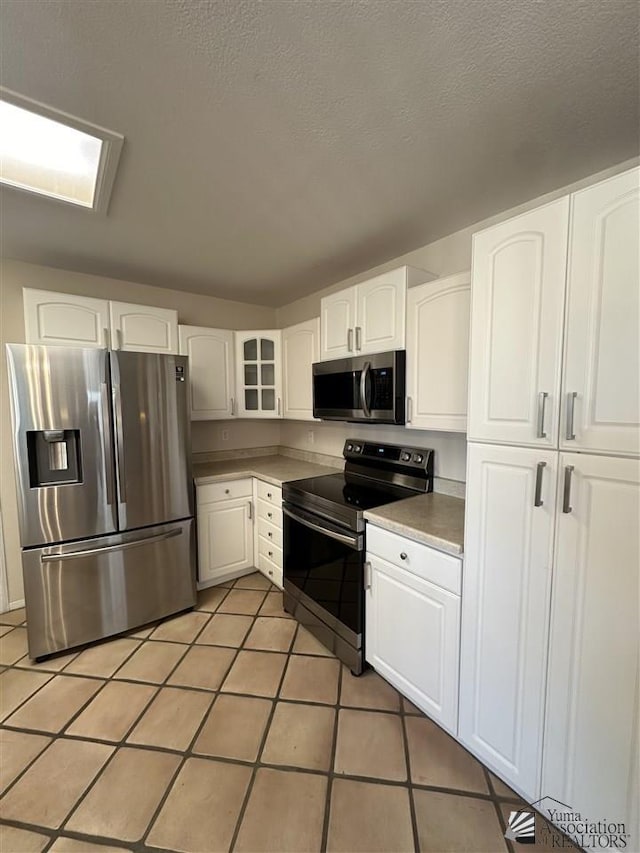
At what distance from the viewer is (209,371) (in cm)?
295

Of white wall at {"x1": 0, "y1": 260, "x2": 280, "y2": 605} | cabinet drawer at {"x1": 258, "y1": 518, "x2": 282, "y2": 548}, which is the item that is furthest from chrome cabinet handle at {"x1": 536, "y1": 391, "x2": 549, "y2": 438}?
white wall at {"x1": 0, "y1": 260, "x2": 280, "y2": 605}

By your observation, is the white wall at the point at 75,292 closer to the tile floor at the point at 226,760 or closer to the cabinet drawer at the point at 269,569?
the tile floor at the point at 226,760

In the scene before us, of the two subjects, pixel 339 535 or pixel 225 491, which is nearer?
pixel 339 535

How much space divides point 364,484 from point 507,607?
1.23m

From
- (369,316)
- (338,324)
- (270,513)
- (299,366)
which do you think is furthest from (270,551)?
(369,316)

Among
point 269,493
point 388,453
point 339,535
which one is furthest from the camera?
point 269,493

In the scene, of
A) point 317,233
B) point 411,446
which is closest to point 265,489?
point 411,446

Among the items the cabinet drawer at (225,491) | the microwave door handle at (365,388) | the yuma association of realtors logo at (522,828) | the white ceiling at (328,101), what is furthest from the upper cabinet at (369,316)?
the yuma association of realtors logo at (522,828)

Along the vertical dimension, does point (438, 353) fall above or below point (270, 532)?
above

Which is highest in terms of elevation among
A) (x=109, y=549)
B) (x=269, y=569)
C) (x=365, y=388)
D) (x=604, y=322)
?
(x=604, y=322)

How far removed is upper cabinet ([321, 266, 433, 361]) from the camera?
1.95 metres

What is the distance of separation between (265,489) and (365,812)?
1.85 meters

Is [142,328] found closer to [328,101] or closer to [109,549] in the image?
[109,549]

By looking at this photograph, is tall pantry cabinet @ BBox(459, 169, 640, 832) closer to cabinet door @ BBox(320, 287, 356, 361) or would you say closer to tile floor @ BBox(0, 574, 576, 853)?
tile floor @ BBox(0, 574, 576, 853)
